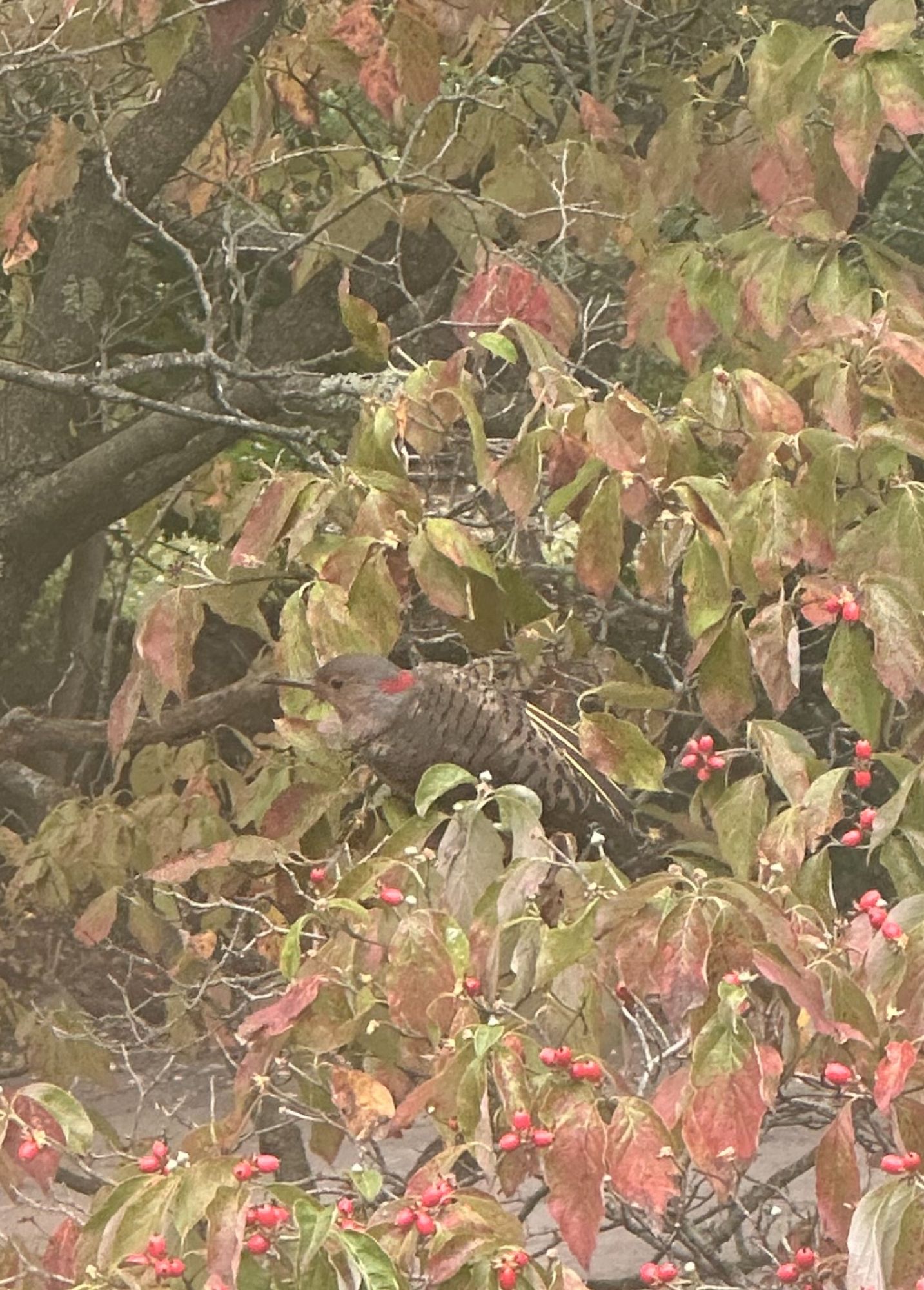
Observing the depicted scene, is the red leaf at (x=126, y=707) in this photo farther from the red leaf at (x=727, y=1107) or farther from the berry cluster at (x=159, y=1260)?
the red leaf at (x=727, y=1107)

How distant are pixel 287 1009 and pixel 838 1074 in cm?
63

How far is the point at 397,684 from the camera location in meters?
3.00

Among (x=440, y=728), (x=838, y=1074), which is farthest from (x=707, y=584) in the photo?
(x=838, y=1074)

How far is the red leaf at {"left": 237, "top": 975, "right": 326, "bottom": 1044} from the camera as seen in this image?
7.93 ft

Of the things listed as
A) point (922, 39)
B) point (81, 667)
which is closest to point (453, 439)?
point (922, 39)

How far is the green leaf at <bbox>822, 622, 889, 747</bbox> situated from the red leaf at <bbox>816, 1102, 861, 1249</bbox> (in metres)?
0.68

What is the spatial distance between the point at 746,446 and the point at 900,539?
0.32 metres

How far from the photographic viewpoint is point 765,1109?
2.23 m

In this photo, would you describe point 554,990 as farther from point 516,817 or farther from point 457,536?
point 457,536

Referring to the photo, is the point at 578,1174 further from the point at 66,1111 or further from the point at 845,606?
the point at 845,606

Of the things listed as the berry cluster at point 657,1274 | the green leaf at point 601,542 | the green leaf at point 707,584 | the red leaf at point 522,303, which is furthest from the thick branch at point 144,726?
the berry cluster at point 657,1274

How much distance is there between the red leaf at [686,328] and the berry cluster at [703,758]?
1.01 metres

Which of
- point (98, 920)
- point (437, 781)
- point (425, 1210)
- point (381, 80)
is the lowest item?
point (98, 920)

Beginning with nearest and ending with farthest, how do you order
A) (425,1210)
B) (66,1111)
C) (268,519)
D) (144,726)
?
(425,1210), (66,1111), (268,519), (144,726)
